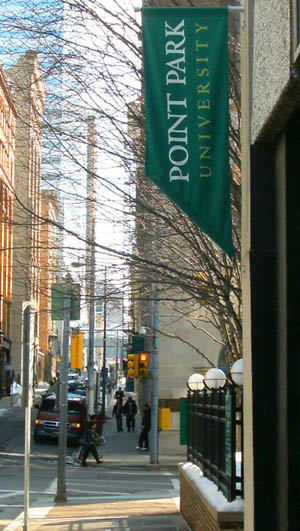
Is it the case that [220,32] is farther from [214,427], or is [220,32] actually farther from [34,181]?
[34,181]

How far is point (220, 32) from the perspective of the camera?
835 centimetres

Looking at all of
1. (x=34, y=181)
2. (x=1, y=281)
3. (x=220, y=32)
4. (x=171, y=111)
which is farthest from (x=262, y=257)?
(x=1, y=281)

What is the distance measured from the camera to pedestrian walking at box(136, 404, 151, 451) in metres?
30.6

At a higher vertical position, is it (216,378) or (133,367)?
(216,378)

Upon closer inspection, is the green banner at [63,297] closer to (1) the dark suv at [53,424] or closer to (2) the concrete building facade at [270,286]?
(2) the concrete building facade at [270,286]

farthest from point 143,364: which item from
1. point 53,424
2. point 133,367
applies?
point 53,424

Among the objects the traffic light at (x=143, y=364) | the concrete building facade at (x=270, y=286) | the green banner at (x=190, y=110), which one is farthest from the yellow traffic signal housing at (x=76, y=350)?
the concrete building facade at (x=270, y=286)

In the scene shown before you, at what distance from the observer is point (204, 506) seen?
1047 centimetres

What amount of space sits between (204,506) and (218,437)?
0.83m

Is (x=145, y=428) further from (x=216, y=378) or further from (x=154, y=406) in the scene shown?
(x=216, y=378)

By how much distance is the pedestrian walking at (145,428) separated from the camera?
30.6 m

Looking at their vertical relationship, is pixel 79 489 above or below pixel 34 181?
below

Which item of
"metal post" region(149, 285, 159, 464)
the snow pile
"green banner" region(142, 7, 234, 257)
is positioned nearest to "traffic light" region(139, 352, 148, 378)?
"metal post" region(149, 285, 159, 464)

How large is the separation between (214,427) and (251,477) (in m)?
3.55
